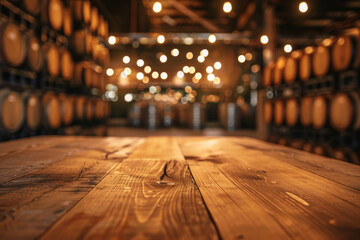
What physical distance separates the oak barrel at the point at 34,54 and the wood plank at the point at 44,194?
3.31 metres

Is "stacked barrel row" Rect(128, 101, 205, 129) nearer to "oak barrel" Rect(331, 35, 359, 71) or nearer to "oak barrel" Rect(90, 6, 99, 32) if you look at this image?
"oak barrel" Rect(90, 6, 99, 32)

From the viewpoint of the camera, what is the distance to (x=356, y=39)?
387 centimetres

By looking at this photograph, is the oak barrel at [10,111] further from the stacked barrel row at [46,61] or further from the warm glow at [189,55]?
the warm glow at [189,55]

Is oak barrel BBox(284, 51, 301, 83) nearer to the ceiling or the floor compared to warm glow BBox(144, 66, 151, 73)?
nearer to the floor

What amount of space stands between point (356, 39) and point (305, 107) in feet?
5.24

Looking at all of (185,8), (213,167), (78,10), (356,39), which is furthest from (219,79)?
(213,167)

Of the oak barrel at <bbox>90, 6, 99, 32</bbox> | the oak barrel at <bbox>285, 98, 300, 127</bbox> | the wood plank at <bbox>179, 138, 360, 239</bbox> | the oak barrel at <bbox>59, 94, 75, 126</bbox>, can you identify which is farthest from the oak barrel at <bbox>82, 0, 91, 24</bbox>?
the wood plank at <bbox>179, 138, 360, 239</bbox>

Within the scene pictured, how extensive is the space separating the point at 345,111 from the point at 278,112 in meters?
2.18

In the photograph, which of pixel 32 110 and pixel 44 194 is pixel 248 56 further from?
pixel 44 194

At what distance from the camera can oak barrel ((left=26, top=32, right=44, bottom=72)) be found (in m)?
4.15

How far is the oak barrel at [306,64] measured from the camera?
509cm

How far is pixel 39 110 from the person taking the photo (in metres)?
4.58

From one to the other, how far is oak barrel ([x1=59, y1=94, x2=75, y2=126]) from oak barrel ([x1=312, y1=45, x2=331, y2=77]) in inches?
203

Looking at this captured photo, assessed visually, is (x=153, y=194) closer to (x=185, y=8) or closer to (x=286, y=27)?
(x=185, y=8)
